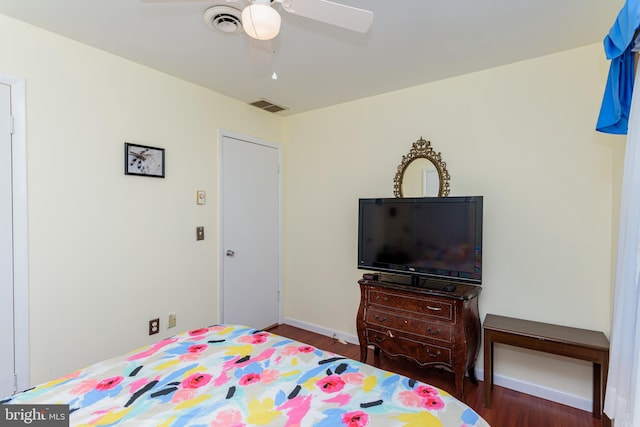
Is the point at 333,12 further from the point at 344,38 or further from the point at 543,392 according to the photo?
the point at 543,392

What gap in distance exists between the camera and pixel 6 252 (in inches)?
76.3

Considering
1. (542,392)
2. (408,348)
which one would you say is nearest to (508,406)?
(542,392)

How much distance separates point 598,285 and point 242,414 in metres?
2.35

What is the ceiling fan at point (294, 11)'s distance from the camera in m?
1.23

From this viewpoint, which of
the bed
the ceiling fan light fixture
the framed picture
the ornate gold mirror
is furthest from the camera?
the ornate gold mirror

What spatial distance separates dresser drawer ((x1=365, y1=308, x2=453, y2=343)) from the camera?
230 cm

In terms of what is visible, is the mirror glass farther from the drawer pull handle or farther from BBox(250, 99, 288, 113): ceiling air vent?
BBox(250, 99, 288, 113): ceiling air vent

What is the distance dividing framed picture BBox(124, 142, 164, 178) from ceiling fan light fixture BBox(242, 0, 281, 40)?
165cm

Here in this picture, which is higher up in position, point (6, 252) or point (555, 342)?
point (6, 252)

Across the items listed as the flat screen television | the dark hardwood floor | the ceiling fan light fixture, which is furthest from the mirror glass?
the ceiling fan light fixture

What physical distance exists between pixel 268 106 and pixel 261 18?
224cm

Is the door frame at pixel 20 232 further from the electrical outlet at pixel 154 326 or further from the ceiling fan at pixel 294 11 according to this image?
the ceiling fan at pixel 294 11

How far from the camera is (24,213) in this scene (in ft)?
6.51

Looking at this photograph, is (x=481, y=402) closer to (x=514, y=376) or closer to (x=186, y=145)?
(x=514, y=376)
